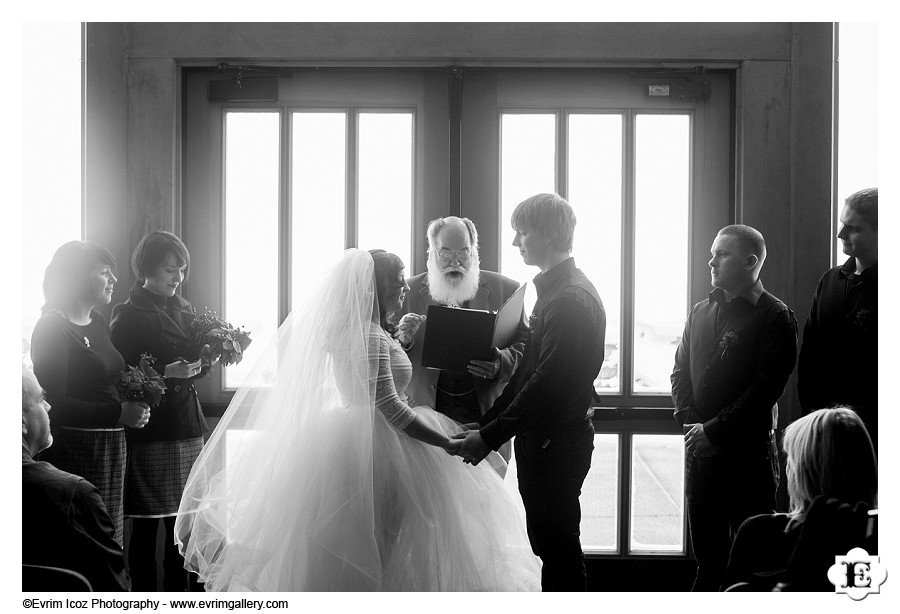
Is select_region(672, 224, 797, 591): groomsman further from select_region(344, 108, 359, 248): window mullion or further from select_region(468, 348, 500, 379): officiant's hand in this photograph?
select_region(344, 108, 359, 248): window mullion

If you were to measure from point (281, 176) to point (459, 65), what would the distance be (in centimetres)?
96

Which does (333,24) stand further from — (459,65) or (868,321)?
(868,321)

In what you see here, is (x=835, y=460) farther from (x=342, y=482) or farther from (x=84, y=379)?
(x=84, y=379)

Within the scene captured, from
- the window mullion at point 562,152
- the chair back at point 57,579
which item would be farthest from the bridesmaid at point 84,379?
Answer: the window mullion at point 562,152

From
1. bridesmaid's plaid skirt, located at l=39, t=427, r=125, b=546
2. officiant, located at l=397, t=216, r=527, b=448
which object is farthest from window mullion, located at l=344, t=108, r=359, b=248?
bridesmaid's plaid skirt, located at l=39, t=427, r=125, b=546

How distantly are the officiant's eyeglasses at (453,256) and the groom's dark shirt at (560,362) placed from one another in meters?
0.59

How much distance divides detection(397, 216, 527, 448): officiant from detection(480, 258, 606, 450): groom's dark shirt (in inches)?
13.3

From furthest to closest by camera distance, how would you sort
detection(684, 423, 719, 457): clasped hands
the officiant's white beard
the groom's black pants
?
the officiant's white beard → detection(684, 423, 719, 457): clasped hands → the groom's black pants

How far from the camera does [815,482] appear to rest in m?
1.64

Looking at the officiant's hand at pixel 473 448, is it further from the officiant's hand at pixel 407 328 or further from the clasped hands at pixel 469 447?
the officiant's hand at pixel 407 328

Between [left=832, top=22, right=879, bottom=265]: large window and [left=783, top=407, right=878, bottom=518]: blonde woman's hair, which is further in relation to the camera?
[left=832, top=22, right=879, bottom=265]: large window

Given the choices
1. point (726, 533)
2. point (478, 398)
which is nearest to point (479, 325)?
point (478, 398)

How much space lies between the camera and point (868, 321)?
2.29 meters

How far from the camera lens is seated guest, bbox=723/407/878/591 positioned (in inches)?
Result: 63.4
